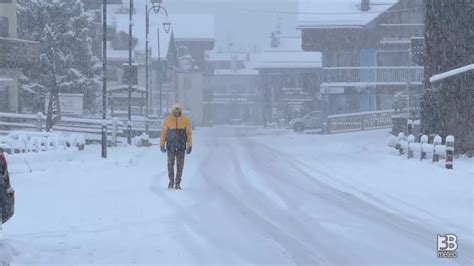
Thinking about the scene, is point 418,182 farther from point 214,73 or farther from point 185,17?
point 214,73

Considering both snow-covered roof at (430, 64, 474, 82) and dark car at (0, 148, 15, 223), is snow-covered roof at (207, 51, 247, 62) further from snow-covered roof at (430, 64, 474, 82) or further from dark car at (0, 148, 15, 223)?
dark car at (0, 148, 15, 223)

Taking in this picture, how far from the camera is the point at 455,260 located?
852 centimetres

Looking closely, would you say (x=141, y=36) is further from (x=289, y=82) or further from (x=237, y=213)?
(x=237, y=213)

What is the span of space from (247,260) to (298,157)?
60.0ft

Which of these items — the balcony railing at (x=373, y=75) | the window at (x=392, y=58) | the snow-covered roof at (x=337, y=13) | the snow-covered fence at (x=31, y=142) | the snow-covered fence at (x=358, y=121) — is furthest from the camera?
the snow-covered roof at (x=337, y=13)

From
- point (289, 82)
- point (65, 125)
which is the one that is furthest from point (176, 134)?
point (289, 82)

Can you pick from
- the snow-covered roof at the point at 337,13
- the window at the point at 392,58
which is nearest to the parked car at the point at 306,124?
the window at the point at 392,58

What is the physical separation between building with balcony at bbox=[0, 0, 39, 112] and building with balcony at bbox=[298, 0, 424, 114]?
20472 millimetres

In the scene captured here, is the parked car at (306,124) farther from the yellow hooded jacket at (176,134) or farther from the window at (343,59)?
the yellow hooded jacket at (176,134)

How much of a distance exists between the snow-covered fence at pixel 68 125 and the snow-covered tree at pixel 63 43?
328 inches

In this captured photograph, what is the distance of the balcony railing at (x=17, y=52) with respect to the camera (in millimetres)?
32500

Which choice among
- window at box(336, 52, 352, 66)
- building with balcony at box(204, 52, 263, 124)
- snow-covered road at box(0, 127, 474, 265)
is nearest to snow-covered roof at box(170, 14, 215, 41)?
building with balcony at box(204, 52, 263, 124)

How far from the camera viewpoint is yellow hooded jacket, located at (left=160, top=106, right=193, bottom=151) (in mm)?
15445

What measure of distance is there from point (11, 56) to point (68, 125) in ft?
13.9
